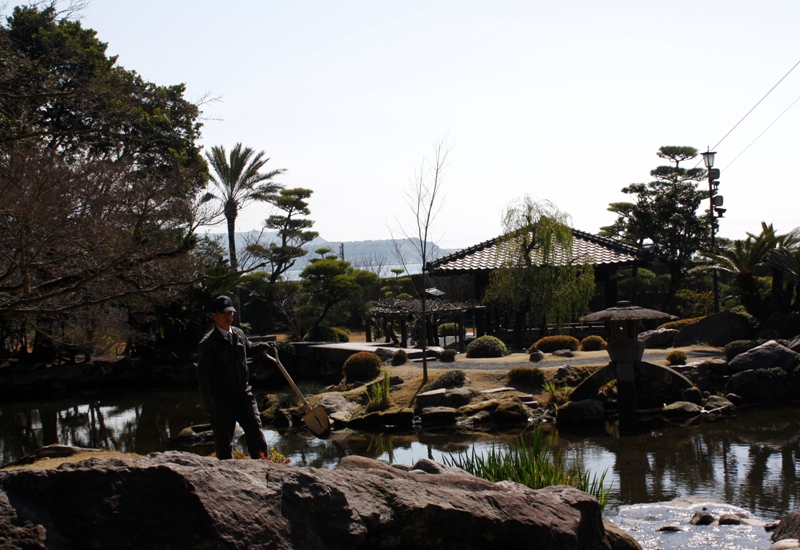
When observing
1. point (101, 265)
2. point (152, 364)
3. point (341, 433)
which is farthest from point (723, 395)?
point (152, 364)

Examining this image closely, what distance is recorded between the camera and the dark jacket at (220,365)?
687 centimetres

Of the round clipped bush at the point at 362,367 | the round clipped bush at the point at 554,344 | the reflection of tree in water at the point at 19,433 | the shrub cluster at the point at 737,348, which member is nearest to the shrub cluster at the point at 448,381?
the round clipped bush at the point at 362,367

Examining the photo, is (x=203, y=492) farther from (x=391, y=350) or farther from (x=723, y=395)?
(x=391, y=350)

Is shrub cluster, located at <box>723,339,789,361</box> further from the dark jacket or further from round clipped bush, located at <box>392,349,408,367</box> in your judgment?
Result: the dark jacket

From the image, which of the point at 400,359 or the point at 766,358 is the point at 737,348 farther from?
the point at 400,359

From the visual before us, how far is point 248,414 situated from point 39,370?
72.7 feet

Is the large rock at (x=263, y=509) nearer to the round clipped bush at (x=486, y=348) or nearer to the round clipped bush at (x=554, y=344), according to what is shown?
the round clipped bush at (x=486, y=348)

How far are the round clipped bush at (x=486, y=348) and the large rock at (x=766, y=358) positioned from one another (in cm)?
617

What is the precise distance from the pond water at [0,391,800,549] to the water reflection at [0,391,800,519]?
15 millimetres

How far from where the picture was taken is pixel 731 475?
10.9 metres

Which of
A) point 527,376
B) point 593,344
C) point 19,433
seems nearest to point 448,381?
point 527,376

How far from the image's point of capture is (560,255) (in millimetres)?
24719

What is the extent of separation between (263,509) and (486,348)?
1781 centimetres

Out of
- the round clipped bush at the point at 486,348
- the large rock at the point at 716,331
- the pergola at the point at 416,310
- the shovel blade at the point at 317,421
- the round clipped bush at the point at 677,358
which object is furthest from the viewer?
the pergola at the point at 416,310
